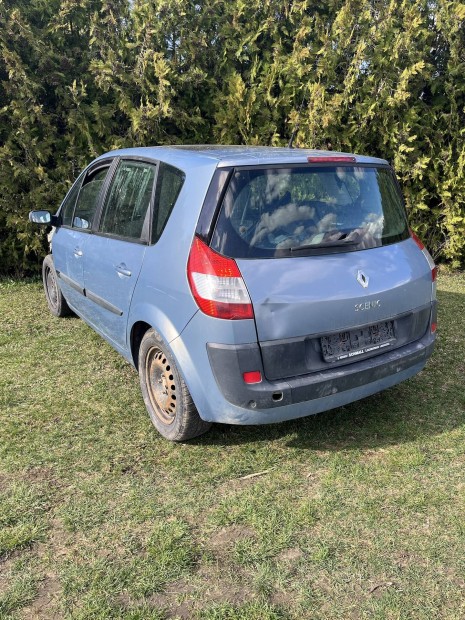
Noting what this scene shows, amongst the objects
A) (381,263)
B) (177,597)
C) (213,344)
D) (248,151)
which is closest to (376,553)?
(177,597)

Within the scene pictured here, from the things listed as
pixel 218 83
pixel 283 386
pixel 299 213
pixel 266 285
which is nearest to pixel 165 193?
pixel 299 213

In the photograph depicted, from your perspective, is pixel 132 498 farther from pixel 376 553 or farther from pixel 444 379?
pixel 444 379

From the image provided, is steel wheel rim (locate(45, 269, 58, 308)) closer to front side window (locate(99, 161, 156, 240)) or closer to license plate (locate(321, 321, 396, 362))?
front side window (locate(99, 161, 156, 240))

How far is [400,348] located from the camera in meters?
3.02

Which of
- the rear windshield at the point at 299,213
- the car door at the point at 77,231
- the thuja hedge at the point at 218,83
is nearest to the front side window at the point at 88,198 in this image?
the car door at the point at 77,231

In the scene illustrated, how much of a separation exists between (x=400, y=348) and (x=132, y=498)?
5.90 feet

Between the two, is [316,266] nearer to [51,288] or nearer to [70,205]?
[70,205]

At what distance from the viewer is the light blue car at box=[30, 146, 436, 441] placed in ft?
8.29

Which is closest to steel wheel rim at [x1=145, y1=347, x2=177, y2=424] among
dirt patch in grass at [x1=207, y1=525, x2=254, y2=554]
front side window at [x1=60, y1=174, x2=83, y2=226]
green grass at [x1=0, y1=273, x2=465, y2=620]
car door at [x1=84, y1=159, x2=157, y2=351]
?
green grass at [x1=0, y1=273, x2=465, y2=620]

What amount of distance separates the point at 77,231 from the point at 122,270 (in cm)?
114

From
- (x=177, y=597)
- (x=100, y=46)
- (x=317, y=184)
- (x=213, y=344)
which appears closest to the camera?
(x=177, y=597)

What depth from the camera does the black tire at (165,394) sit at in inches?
114

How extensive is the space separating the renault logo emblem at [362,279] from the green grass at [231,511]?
1056 mm

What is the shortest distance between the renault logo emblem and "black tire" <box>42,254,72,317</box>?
3491mm
